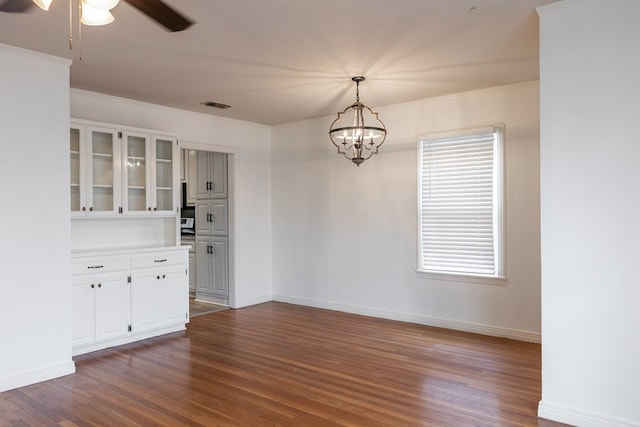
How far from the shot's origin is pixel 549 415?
2.90 metres

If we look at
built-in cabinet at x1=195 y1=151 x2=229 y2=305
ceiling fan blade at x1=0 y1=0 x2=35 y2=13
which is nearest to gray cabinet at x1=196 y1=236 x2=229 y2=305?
built-in cabinet at x1=195 y1=151 x2=229 y2=305

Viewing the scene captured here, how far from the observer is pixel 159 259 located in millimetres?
5027

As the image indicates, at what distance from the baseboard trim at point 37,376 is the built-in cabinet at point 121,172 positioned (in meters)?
1.45

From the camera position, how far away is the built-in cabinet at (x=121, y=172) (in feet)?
14.8

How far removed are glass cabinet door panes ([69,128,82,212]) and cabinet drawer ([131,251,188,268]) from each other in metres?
0.78

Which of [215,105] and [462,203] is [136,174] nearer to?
[215,105]

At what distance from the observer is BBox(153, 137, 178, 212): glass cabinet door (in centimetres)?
522

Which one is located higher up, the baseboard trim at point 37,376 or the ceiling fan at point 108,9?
the ceiling fan at point 108,9

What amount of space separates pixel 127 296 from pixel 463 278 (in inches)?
143

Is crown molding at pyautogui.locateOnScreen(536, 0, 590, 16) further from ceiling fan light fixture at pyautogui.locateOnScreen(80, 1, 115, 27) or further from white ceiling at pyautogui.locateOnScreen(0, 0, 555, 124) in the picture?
ceiling fan light fixture at pyautogui.locateOnScreen(80, 1, 115, 27)

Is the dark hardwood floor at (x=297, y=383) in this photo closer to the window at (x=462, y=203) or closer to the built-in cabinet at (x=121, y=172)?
the window at (x=462, y=203)

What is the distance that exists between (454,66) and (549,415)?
115 inches

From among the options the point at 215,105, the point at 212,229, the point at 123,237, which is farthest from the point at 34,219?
the point at 212,229

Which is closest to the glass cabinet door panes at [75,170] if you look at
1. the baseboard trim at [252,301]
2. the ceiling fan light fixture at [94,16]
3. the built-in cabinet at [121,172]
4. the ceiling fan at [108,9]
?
the built-in cabinet at [121,172]
